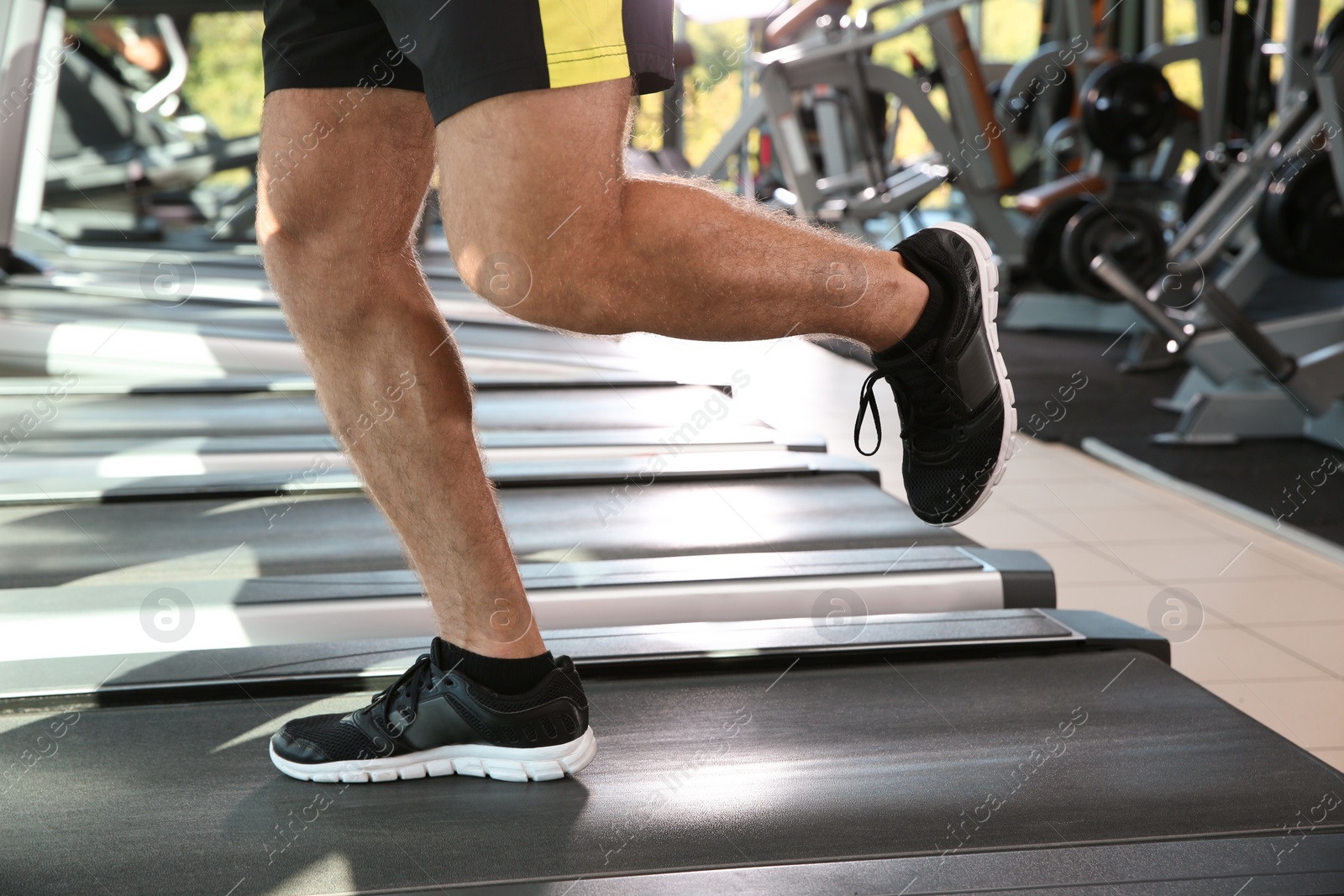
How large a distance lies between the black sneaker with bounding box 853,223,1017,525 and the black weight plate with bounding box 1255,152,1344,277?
2.85m

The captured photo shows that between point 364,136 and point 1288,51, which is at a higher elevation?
point 364,136

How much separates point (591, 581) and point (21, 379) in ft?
5.86

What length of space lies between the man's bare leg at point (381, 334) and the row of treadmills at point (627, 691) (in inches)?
1.8

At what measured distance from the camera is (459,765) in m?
1.15

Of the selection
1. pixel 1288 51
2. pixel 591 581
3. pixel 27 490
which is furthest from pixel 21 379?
pixel 1288 51

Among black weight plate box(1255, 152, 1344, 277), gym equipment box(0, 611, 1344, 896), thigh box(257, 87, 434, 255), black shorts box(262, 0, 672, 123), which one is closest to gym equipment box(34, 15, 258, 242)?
black weight plate box(1255, 152, 1344, 277)

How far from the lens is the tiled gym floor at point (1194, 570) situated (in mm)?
1755

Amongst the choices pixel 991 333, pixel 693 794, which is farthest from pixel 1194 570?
pixel 693 794

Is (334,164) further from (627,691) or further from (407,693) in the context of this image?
(627,691)

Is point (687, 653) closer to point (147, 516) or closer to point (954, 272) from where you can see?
point (954, 272)

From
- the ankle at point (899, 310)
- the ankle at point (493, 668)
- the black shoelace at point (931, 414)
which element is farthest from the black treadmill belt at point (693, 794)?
the ankle at point (899, 310)

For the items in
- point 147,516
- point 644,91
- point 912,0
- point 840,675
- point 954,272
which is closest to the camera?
point 644,91

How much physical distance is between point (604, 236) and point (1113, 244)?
4.36m

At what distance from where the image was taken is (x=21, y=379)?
106 inches
